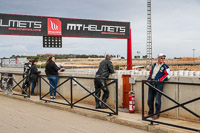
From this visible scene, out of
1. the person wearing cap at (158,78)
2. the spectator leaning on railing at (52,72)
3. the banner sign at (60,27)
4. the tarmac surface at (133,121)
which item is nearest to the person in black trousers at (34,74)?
the spectator leaning on railing at (52,72)

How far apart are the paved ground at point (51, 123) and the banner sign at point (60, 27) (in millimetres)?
20708

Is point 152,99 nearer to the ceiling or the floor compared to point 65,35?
nearer to the floor

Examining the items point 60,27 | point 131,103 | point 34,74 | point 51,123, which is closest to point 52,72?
point 34,74

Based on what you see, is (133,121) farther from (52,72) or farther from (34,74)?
(34,74)

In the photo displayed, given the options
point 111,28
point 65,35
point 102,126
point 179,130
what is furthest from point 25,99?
point 111,28

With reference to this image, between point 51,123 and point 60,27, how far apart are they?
78.7ft

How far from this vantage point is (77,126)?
263 inches

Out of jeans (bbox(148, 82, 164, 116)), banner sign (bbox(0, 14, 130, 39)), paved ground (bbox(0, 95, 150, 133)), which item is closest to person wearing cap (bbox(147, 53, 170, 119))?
jeans (bbox(148, 82, 164, 116))

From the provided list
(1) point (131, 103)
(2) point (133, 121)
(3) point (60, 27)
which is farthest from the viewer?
(3) point (60, 27)

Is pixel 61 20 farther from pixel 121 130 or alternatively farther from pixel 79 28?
pixel 121 130

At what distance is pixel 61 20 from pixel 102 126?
81.9 ft

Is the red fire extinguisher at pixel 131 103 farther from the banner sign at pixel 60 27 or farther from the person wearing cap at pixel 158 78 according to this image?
the banner sign at pixel 60 27

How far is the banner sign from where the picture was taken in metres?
27.8

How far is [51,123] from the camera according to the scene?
701cm
